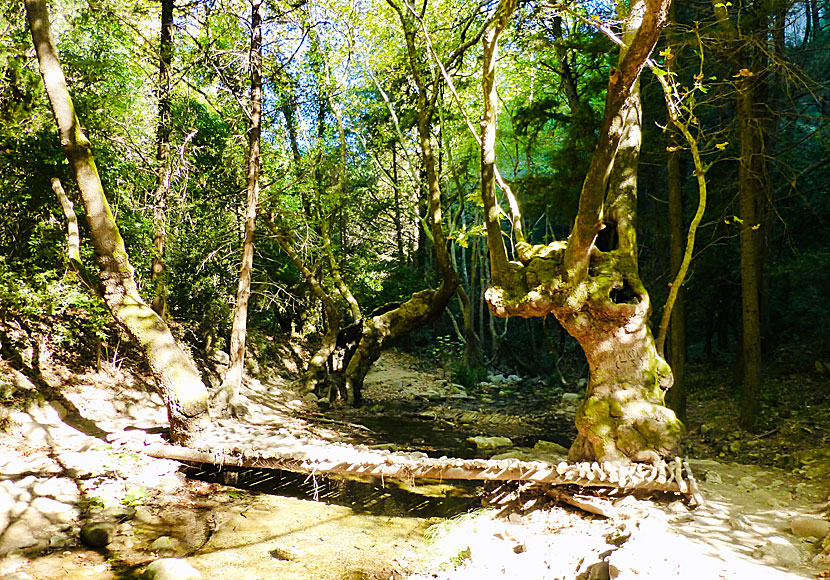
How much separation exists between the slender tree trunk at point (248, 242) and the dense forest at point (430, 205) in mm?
44

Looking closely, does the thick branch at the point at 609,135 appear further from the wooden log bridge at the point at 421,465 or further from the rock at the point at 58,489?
the rock at the point at 58,489

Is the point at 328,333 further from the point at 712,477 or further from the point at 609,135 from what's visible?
the point at 609,135

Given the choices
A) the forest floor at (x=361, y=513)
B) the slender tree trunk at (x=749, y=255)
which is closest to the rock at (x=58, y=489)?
the forest floor at (x=361, y=513)

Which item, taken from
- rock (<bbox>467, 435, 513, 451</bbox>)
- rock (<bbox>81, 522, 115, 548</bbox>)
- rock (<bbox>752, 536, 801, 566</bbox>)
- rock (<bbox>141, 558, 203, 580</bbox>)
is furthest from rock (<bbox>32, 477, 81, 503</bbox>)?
rock (<bbox>752, 536, 801, 566</bbox>)

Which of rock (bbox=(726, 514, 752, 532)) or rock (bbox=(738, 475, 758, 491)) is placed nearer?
rock (bbox=(726, 514, 752, 532))

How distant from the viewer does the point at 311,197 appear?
396 inches

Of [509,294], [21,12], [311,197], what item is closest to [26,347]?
[21,12]

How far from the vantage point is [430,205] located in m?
8.92

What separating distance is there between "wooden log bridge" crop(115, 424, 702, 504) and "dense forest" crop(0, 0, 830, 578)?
25 centimetres

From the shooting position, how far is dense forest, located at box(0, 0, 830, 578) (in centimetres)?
476

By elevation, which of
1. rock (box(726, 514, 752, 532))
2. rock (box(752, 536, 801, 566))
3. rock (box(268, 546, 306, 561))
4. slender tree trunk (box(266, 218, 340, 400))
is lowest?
rock (box(268, 546, 306, 561))

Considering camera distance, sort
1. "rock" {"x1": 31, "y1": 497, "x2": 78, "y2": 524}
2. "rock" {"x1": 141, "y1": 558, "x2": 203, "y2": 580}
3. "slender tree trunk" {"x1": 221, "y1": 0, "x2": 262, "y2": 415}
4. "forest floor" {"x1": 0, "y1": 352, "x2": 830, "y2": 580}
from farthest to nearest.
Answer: "slender tree trunk" {"x1": 221, "y1": 0, "x2": 262, "y2": 415} → "rock" {"x1": 31, "y1": 497, "x2": 78, "y2": 524} → "forest floor" {"x1": 0, "y1": 352, "x2": 830, "y2": 580} → "rock" {"x1": 141, "y1": 558, "x2": 203, "y2": 580}

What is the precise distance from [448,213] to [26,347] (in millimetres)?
12141

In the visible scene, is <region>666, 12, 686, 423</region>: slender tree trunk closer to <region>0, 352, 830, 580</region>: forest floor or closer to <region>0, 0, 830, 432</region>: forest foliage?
<region>0, 0, 830, 432</region>: forest foliage
